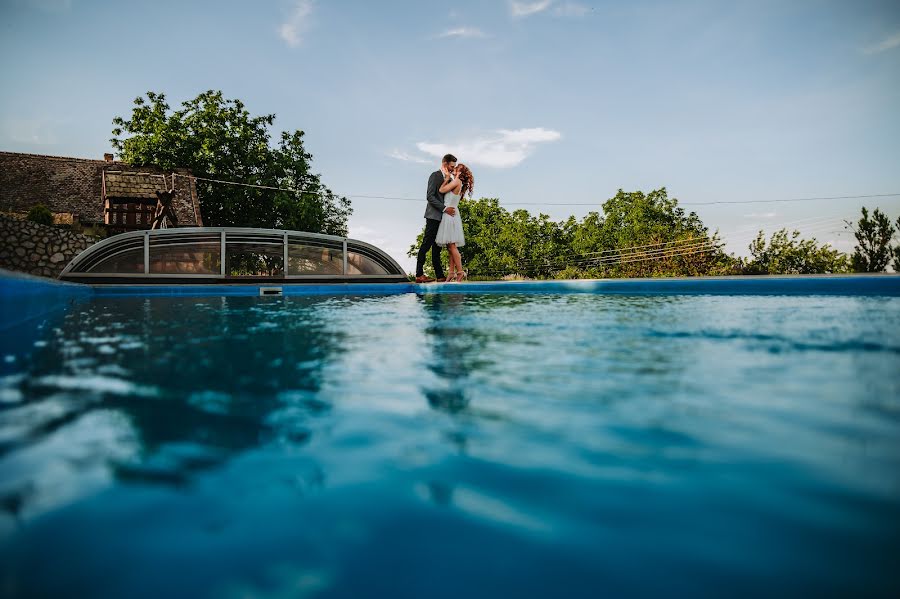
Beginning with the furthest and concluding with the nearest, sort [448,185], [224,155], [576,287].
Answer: [224,155], [448,185], [576,287]

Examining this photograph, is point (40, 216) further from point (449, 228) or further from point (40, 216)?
point (449, 228)

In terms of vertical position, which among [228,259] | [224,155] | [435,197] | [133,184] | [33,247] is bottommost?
[228,259]

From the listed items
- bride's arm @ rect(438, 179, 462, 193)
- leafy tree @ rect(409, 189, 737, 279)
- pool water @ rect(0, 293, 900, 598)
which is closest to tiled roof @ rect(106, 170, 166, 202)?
bride's arm @ rect(438, 179, 462, 193)

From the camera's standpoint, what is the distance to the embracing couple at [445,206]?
349 inches

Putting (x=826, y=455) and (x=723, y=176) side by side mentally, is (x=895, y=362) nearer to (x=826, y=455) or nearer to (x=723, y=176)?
(x=826, y=455)

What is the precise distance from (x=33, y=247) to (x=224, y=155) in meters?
14.3

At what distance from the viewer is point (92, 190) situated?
22.8 m

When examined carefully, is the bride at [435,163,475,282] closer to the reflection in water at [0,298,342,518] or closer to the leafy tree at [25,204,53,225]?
the reflection in water at [0,298,342,518]

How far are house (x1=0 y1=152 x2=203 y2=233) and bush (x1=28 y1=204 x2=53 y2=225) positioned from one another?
7.16ft

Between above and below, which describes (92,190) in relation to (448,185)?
above

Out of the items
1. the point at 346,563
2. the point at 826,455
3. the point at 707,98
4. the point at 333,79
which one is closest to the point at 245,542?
the point at 346,563

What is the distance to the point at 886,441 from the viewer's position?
1453 millimetres

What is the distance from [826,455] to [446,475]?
1150mm

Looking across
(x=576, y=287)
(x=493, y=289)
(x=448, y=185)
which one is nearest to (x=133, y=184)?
(x=448, y=185)
